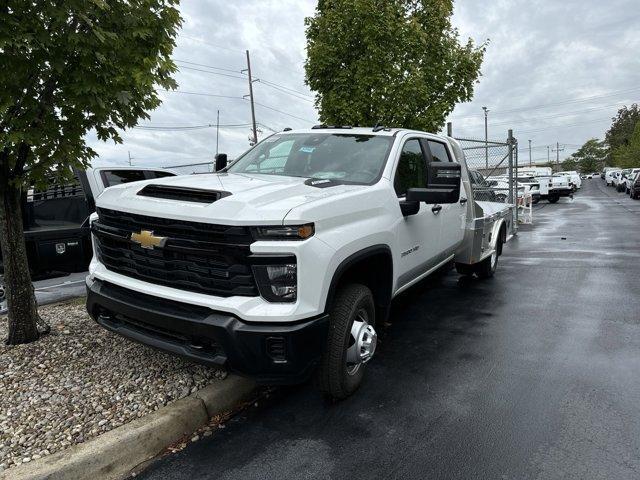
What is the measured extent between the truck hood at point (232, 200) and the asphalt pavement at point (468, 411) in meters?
1.42

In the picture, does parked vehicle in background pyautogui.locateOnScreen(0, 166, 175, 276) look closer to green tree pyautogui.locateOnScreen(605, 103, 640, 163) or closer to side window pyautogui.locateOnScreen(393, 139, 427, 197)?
side window pyautogui.locateOnScreen(393, 139, 427, 197)

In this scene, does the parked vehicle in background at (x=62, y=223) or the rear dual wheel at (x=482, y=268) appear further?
the rear dual wheel at (x=482, y=268)

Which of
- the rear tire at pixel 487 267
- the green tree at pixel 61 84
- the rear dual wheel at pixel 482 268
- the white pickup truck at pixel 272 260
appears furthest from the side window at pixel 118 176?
the rear tire at pixel 487 267

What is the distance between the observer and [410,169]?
14.8ft

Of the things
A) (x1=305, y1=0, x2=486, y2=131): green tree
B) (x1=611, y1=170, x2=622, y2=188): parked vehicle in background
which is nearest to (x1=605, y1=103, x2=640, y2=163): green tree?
(x1=611, y1=170, x2=622, y2=188): parked vehicle in background

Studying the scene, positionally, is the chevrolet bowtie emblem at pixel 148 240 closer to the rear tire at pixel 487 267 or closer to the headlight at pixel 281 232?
the headlight at pixel 281 232

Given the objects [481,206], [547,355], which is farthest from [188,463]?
[481,206]

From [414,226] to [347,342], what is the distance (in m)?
1.38

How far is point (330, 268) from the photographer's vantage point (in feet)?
9.86

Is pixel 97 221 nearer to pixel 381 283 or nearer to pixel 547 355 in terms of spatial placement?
pixel 381 283

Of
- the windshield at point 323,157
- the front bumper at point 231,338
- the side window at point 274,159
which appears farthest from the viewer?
Result: the side window at point 274,159

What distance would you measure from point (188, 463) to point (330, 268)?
142 cm

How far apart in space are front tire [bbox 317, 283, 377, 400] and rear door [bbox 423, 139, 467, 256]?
68.1 inches

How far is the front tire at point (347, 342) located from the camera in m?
3.27
